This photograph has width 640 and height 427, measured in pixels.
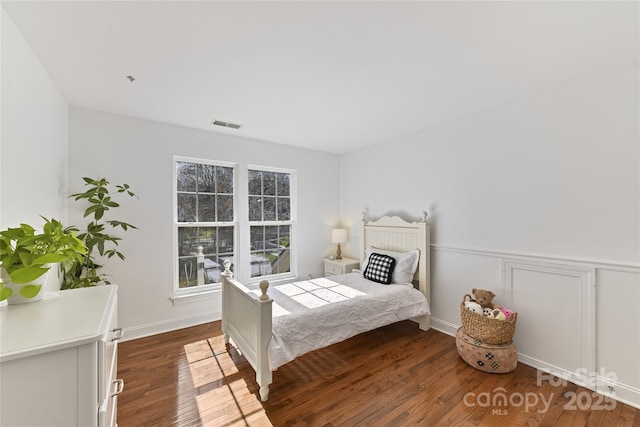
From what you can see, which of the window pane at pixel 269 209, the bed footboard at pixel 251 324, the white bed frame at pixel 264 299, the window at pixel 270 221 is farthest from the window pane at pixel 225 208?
the bed footboard at pixel 251 324

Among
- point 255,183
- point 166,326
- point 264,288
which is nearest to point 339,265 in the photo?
point 255,183

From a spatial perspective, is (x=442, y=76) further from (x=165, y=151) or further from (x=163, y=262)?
(x=163, y=262)

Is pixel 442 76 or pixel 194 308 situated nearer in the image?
pixel 442 76

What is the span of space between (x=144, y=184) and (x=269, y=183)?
160 cm

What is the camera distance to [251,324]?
86.4 inches

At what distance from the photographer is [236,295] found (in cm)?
258

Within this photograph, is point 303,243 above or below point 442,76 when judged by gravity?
below

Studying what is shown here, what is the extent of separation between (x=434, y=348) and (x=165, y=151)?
374cm

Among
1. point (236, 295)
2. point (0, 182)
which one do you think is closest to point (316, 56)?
point (0, 182)

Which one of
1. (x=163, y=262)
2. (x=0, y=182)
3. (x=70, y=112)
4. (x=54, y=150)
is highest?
(x=70, y=112)

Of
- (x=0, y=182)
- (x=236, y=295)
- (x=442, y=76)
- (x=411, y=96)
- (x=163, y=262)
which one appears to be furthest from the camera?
(x=163, y=262)

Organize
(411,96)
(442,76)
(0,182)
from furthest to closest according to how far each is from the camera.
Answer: (411,96), (442,76), (0,182)

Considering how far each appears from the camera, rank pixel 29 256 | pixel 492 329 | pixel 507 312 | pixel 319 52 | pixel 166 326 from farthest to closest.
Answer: pixel 166 326, pixel 507 312, pixel 492 329, pixel 319 52, pixel 29 256

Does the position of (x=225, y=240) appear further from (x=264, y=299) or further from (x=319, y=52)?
(x=319, y=52)
